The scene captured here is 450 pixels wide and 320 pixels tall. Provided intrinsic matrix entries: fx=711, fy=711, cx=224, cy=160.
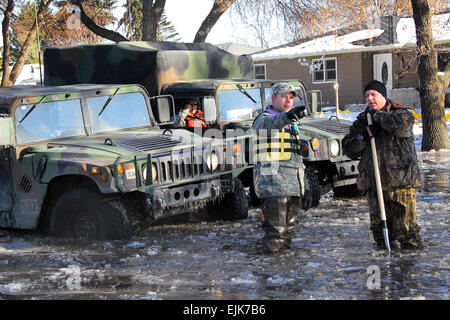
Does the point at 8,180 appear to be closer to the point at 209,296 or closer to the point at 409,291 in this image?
the point at 209,296

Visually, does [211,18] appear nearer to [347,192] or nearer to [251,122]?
[347,192]

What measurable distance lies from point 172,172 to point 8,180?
187 centimetres

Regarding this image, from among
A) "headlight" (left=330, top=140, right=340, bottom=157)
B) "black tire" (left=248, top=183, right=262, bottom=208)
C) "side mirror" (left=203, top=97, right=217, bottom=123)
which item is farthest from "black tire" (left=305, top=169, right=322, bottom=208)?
"side mirror" (left=203, top=97, right=217, bottom=123)

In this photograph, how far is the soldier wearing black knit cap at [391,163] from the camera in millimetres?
6281

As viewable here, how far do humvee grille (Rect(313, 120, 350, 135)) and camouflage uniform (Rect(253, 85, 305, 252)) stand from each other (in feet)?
9.38

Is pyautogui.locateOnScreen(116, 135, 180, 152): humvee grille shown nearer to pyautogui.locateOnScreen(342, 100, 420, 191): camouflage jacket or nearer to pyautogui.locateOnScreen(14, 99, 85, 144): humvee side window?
pyautogui.locateOnScreen(14, 99, 85, 144): humvee side window

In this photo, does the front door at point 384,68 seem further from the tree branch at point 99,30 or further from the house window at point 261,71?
the tree branch at point 99,30

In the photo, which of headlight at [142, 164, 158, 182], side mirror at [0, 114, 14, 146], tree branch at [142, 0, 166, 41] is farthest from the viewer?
tree branch at [142, 0, 166, 41]

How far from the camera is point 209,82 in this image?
9711 mm

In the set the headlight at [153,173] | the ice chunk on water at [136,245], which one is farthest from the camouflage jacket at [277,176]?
the ice chunk on water at [136,245]

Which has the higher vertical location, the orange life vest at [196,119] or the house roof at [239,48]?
the house roof at [239,48]

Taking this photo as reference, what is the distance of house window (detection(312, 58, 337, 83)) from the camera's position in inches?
1217

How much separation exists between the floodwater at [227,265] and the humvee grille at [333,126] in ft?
4.23
